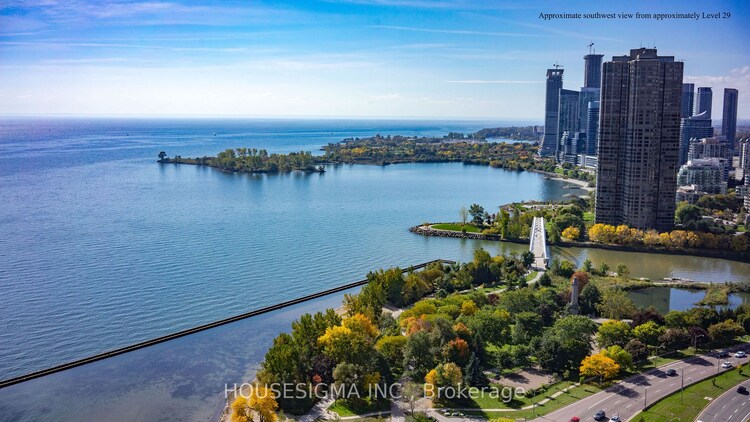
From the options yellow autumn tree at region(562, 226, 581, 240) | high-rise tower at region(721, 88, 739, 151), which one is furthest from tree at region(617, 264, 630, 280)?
high-rise tower at region(721, 88, 739, 151)

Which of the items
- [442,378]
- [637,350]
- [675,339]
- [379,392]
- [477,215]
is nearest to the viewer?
[442,378]

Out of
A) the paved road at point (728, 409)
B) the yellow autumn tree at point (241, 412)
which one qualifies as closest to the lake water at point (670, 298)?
the paved road at point (728, 409)

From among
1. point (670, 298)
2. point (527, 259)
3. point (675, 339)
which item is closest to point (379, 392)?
point (675, 339)

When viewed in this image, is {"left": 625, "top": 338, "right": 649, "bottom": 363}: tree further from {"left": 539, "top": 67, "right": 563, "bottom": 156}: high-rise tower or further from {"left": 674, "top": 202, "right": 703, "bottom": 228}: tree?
{"left": 539, "top": 67, "right": 563, "bottom": 156}: high-rise tower

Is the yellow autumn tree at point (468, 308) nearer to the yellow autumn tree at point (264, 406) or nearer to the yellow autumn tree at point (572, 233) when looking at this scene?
the yellow autumn tree at point (264, 406)

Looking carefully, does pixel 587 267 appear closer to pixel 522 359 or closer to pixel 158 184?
pixel 522 359

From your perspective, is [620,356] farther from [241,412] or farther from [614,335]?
[241,412]
